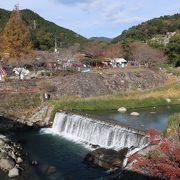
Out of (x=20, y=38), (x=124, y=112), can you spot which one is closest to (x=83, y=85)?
(x=124, y=112)

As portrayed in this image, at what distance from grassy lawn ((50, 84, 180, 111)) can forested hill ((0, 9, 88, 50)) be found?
38.6m

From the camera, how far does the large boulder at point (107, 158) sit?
26.6 meters

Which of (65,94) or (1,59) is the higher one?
(1,59)

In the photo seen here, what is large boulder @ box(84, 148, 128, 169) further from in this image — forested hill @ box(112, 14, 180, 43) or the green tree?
forested hill @ box(112, 14, 180, 43)

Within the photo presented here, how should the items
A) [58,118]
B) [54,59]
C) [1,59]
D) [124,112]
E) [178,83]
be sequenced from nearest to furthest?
[58,118] → [124,112] → [178,83] → [1,59] → [54,59]

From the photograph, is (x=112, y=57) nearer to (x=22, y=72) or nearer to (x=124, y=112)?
(x=22, y=72)

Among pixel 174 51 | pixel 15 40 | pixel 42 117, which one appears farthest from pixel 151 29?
pixel 42 117

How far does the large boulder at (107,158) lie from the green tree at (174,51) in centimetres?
5458

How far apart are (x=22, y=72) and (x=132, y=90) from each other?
1592 cm

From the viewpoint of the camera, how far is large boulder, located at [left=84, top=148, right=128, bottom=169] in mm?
26562

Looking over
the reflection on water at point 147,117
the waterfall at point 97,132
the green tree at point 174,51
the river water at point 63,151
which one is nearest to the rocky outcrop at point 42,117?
the waterfall at point 97,132

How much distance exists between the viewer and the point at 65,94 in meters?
46.5

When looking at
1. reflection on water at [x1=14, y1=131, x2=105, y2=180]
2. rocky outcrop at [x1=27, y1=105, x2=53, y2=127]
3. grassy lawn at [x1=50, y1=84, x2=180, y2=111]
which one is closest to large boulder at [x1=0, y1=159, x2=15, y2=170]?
reflection on water at [x1=14, y1=131, x2=105, y2=180]

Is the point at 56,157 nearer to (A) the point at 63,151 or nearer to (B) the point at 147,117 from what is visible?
(A) the point at 63,151
